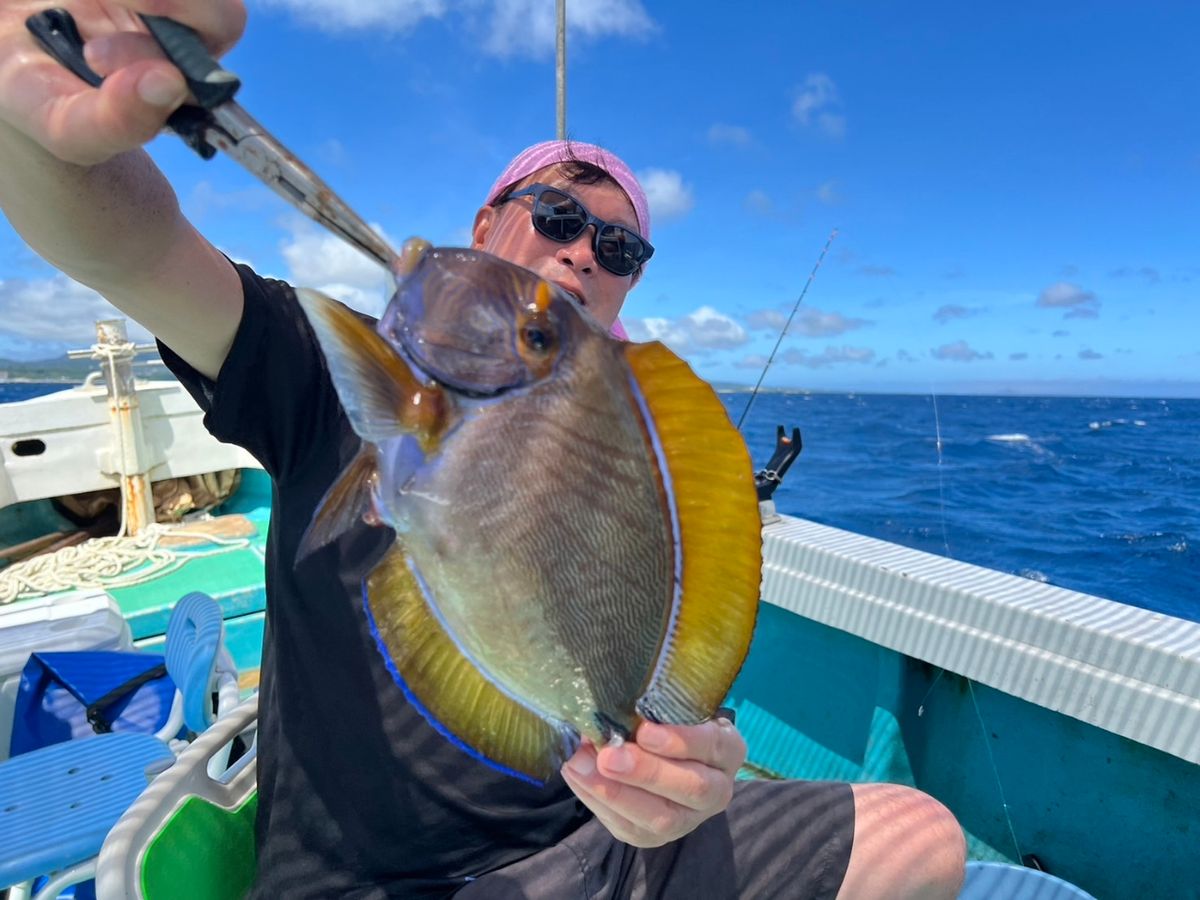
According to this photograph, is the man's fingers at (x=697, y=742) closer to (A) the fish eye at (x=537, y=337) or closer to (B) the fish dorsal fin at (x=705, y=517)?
(B) the fish dorsal fin at (x=705, y=517)

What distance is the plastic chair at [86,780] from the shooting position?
1.98 m

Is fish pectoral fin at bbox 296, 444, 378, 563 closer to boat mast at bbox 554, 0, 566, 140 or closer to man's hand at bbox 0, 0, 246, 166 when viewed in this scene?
man's hand at bbox 0, 0, 246, 166

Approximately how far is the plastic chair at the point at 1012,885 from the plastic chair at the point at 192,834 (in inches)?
97.2

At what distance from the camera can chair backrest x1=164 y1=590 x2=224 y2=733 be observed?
2877 mm

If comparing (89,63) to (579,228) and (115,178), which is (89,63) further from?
(579,228)

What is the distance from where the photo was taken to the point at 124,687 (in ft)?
10.4

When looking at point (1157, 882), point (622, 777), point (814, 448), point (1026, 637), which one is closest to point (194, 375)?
point (622, 777)

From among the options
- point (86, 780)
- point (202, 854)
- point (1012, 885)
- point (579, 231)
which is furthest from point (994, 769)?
point (86, 780)

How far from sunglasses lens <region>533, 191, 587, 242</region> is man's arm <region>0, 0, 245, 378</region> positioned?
0.80 metres

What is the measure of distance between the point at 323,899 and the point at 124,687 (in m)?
2.28

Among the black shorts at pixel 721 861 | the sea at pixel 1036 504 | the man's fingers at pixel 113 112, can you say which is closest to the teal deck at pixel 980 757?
the black shorts at pixel 721 861

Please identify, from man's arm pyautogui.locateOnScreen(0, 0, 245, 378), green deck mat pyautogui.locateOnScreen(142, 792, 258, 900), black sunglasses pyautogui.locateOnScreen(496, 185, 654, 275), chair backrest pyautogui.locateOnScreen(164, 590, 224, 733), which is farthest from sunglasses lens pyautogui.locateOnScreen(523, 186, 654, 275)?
chair backrest pyautogui.locateOnScreen(164, 590, 224, 733)

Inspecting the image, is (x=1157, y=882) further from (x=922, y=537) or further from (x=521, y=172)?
(x=922, y=537)

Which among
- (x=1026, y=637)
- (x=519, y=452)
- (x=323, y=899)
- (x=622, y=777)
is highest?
(x=519, y=452)
